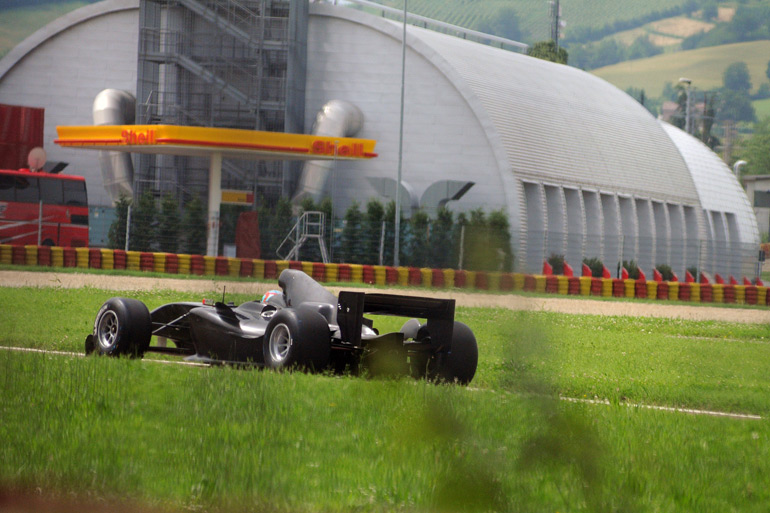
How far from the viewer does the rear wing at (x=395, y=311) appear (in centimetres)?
738

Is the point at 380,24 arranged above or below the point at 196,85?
above

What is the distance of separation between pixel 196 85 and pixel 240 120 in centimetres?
254

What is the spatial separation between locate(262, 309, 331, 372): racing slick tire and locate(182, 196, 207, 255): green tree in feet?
89.6

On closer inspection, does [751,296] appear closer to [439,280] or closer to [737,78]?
[439,280]

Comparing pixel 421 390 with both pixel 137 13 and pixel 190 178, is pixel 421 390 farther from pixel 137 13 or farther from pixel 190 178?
pixel 137 13

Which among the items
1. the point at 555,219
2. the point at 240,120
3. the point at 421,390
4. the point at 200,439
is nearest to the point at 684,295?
the point at 555,219

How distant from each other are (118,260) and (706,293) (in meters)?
19.4

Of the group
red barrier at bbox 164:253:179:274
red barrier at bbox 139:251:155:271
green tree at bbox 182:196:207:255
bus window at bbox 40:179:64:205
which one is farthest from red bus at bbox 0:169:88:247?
green tree at bbox 182:196:207:255

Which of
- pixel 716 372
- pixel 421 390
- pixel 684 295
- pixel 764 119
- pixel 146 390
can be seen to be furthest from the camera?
pixel 684 295

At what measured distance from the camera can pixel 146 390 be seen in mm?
6699

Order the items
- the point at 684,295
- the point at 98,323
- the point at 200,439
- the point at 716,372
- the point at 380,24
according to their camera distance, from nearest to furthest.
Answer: the point at 200,439 → the point at 98,323 → the point at 716,372 → the point at 684,295 → the point at 380,24

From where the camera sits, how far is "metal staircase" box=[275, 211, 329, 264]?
121 feet

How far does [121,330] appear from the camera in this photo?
9008mm

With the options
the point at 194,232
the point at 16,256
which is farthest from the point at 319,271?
the point at 16,256
